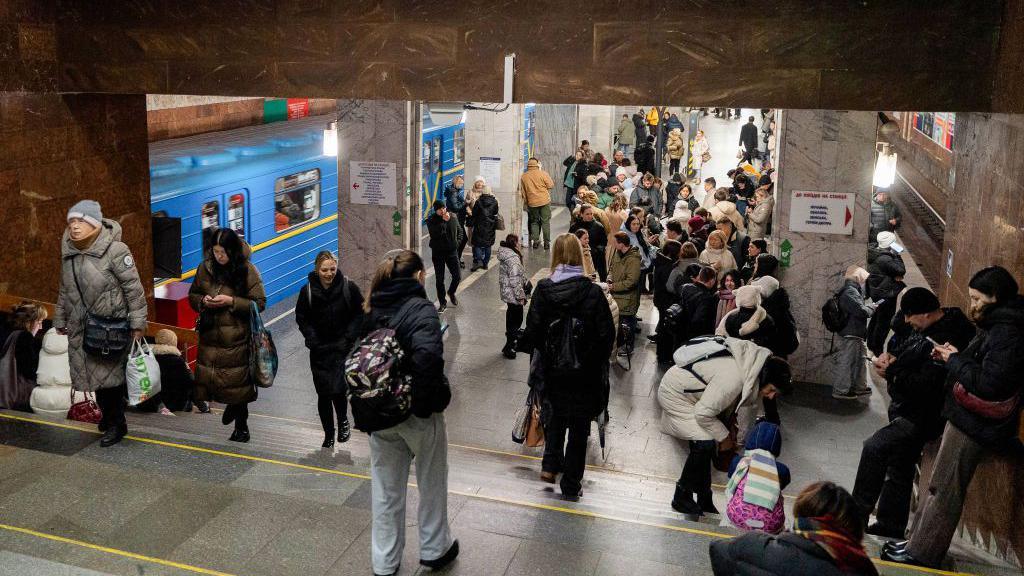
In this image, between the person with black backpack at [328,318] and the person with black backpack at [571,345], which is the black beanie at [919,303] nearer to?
the person with black backpack at [571,345]

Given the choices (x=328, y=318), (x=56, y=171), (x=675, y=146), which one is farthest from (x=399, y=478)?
(x=675, y=146)

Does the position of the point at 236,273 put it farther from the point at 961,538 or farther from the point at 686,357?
the point at 961,538

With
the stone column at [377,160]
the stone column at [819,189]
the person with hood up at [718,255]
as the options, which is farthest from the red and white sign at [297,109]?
the stone column at [819,189]

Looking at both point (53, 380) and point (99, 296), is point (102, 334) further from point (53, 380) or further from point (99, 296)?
point (53, 380)

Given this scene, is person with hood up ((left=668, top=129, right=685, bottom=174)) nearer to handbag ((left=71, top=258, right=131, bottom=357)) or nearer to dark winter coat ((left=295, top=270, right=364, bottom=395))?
dark winter coat ((left=295, top=270, right=364, bottom=395))

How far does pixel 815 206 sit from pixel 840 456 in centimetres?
310

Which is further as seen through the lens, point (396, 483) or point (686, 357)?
point (686, 357)

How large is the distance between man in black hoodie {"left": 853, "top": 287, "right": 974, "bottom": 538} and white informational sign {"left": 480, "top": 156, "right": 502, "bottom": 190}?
12497mm

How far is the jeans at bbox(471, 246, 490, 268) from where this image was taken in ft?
53.5

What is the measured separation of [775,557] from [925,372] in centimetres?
288

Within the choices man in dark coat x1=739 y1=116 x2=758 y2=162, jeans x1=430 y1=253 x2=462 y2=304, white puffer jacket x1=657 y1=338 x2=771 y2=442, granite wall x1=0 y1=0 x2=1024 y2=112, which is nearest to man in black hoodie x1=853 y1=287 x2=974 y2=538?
white puffer jacket x1=657 y1=338 x2=771 y2=442

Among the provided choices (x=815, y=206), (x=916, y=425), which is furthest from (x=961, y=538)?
(x=815, y=206)

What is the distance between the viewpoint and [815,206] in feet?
36.6

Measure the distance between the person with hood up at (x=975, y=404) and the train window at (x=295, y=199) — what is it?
10265 mm
